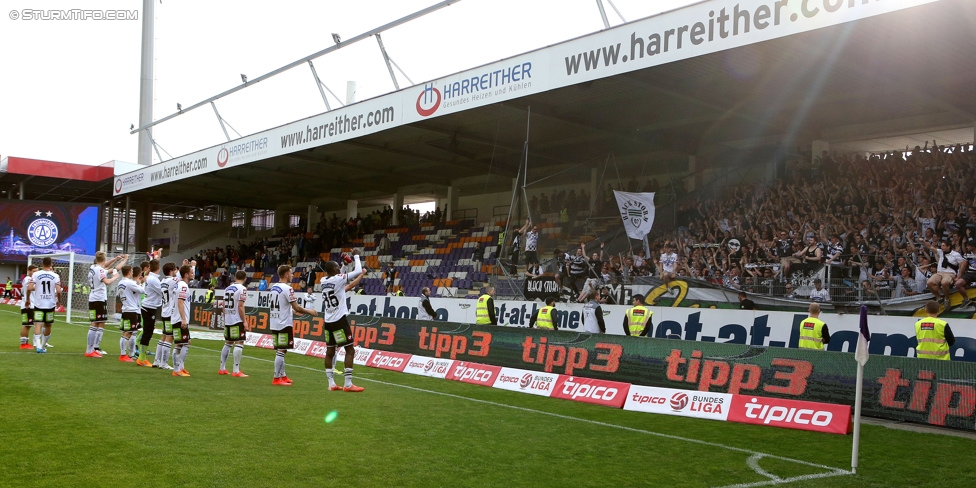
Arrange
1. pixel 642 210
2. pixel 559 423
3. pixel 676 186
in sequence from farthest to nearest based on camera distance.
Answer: pixel 676 186 < pixel 642 210 < pixel 559 423

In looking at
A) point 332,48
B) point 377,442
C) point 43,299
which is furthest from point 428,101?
point 377,442

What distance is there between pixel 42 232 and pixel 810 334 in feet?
146

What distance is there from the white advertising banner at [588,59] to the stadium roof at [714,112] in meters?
0.31

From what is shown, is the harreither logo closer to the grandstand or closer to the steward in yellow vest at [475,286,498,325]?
the grandstand

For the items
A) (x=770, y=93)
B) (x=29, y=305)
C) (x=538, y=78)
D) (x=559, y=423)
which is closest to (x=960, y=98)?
(x=770, y=93)

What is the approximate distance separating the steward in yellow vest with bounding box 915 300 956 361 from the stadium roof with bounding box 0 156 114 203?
4201cm

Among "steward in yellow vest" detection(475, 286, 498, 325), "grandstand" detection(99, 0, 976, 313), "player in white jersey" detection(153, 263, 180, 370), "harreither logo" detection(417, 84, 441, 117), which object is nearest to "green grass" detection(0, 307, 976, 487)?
"player in white jersey" detection(153, 263, 180, 370)

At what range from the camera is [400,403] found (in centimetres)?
1125

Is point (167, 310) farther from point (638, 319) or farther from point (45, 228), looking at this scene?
point (45, 228)

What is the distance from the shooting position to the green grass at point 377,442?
6539 millimetres

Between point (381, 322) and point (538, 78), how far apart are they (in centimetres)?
723

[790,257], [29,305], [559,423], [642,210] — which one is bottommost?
[559,423]

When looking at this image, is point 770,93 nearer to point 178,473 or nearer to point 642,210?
point 642,210

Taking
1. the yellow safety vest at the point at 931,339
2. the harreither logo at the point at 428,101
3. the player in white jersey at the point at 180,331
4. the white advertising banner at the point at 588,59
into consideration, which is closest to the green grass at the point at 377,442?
the player in white jersey at the point at 180,331
